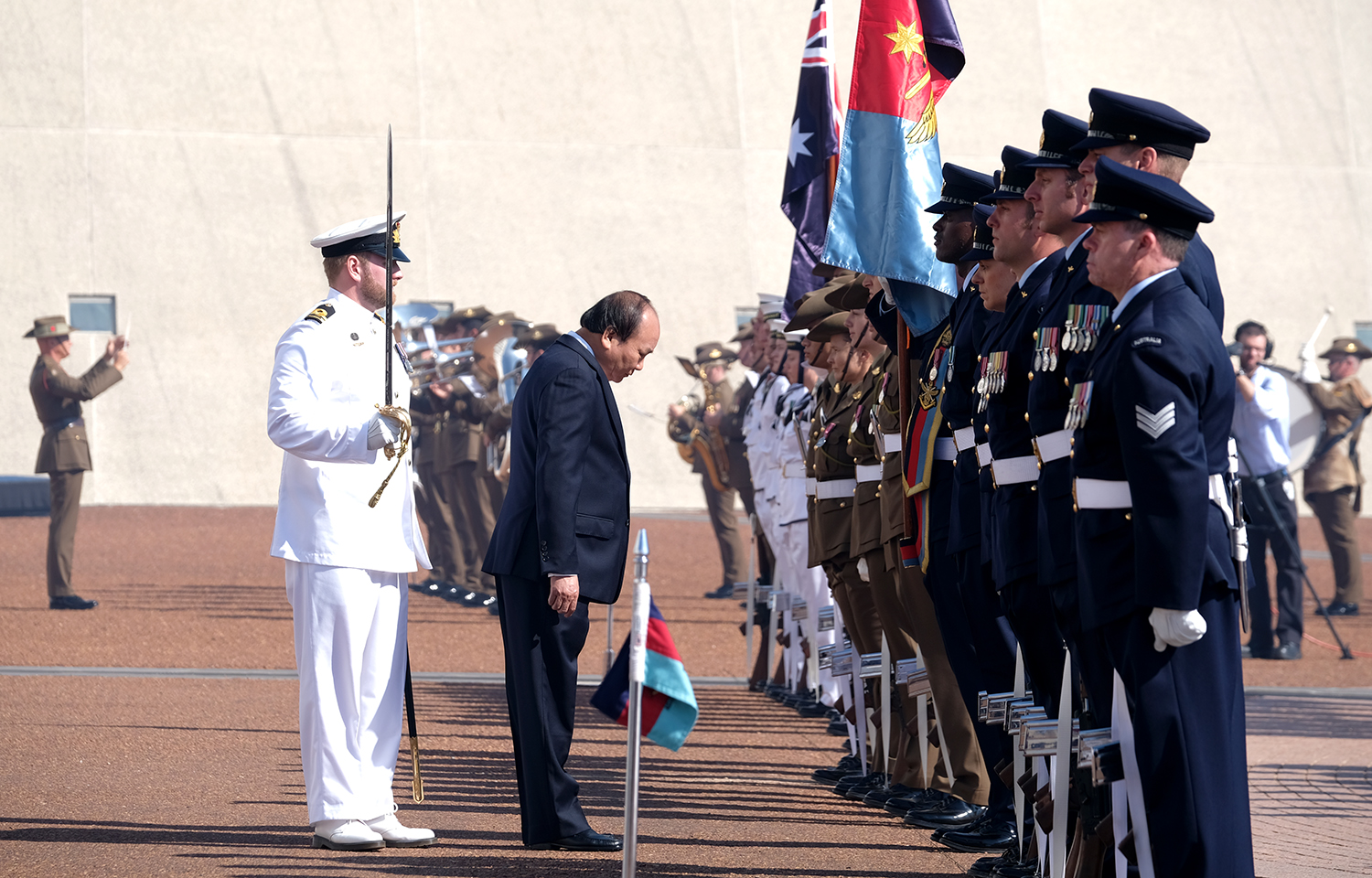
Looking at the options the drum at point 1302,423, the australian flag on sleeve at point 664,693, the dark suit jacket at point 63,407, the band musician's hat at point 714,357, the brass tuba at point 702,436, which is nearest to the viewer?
the australian flag on sleeve at point 664,693

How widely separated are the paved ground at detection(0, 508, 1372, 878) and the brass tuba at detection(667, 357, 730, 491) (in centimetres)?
222

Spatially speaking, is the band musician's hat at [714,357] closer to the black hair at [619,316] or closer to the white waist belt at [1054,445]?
the black hair at [619,316]

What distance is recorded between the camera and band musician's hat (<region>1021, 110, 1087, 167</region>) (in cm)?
494

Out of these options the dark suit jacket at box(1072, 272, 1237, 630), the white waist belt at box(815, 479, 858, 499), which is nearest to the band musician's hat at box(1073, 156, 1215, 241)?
the dark suit jacket at box(1072, 272, 1237, 630)

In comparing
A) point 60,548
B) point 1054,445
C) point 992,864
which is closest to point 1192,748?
point 1054,445

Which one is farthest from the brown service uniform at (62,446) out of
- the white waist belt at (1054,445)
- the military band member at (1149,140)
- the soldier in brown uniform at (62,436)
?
the military band member at (1149,140)

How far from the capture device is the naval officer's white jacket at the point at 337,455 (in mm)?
5738

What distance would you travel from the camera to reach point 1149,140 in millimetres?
4570

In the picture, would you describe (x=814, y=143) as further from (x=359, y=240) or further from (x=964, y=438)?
(x=964, y=438)

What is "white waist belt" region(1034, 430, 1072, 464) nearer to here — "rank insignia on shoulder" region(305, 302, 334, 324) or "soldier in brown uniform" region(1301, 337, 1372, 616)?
"rank insignia on shoulder" region(305, 302, 334, 324)

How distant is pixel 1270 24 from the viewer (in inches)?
1129

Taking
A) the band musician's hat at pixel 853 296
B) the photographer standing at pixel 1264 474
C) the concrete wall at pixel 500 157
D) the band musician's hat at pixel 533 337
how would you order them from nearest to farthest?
the band musician's hat at pixel 853 296
the photographer standing at pixel 1264 474
the band musician's hat at pixel 533 337
the concrete wall at pixel 500 157

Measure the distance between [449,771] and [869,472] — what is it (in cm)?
238

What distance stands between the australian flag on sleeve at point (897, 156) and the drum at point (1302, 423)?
26.4 feet
